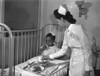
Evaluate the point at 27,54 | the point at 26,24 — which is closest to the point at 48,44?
the point at 27,54

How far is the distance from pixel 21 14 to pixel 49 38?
795 mm

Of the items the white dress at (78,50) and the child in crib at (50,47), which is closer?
the white dress at (78,50)

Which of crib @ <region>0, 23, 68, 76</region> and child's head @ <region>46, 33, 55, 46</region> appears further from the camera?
child's head @ <region>46, 33, 55, 46</region>

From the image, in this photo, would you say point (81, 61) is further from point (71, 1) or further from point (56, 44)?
point (71, 1)

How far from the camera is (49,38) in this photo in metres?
3.16

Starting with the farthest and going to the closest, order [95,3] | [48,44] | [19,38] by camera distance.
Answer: [95,3] → [48,44] → [19,38]

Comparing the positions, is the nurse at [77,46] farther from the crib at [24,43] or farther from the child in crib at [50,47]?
the child in crib at [50,47]

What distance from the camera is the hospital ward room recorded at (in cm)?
224

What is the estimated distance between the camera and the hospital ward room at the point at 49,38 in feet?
7.35

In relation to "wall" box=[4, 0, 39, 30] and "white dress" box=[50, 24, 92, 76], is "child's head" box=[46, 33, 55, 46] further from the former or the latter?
"white dress" box=[50, 24, 92, 76]

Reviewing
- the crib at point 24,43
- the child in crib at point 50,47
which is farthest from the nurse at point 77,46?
the child in crib at point 50,47

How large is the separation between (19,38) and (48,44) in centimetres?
61

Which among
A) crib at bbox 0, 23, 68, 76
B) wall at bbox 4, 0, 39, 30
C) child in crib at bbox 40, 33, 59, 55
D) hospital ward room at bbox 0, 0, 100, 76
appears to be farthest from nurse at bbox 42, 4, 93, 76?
wall at bbox 4, 0, 39, 30

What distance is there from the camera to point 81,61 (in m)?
2.24
